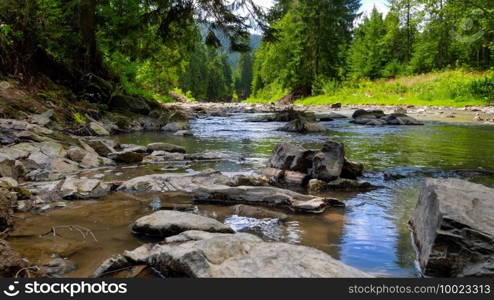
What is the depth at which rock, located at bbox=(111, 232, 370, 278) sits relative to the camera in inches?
103

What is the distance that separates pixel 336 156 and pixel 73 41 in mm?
12587

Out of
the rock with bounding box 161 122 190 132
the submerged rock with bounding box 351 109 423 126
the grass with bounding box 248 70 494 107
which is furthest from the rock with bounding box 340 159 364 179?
the grass with bounding box 248 70 494 107

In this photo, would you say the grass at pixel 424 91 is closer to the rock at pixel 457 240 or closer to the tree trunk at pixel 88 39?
the tree trunk at pixel 88 39

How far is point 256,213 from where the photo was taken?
4.70 metres

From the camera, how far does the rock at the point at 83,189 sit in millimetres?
5320

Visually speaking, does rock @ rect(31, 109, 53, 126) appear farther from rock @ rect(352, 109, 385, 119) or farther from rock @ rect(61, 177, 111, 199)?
rock @ rect(352, 109, 385, 119)

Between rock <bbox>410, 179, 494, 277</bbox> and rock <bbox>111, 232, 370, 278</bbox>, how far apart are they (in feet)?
2.38

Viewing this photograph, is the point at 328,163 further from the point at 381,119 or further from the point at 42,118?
the point at 381,119

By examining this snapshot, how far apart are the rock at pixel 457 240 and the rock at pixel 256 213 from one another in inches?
60.3

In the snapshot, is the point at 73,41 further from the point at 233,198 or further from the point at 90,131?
the point at 233,198

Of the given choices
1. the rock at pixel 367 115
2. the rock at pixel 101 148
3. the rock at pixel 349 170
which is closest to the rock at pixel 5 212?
the rock at pixel 101 148

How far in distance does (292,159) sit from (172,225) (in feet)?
11.4

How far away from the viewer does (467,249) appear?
304 centimetres

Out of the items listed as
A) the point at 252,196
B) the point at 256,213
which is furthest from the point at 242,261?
the point at 252,196
